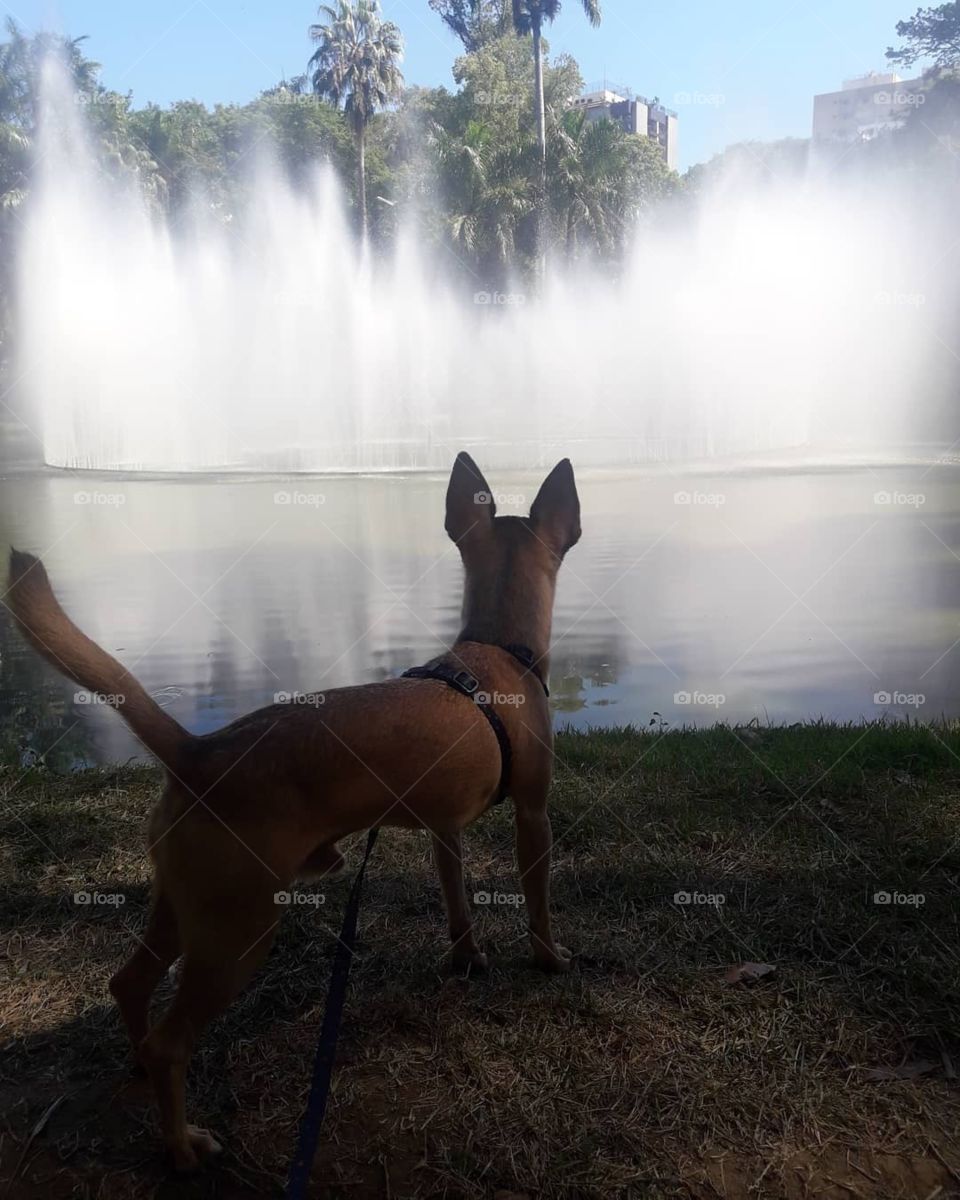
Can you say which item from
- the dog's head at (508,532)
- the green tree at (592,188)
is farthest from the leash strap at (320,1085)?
the green tree at (592,188)

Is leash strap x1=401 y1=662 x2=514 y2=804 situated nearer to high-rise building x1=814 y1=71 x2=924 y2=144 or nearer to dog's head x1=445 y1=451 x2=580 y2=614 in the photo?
dog's head x1=445 y1=451 x2=580 y2=614

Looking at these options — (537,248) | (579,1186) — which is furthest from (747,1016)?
(537,248)

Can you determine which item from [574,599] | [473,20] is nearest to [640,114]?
[473,20]

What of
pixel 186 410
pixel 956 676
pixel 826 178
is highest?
pixel 826 178

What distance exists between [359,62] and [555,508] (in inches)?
1493

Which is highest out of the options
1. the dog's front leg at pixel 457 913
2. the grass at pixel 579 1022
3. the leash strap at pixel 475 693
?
the leash strap at pixel 475 693

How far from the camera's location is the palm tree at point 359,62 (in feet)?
113

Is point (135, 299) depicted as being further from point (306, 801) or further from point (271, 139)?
point (271, 139)

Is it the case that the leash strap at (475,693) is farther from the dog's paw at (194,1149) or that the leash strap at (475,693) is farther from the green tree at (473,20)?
the green tree at (473,20)

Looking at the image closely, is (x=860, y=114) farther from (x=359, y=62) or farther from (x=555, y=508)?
(x=555, y=508)

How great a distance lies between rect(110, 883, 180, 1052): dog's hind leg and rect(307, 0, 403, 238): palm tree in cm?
3499

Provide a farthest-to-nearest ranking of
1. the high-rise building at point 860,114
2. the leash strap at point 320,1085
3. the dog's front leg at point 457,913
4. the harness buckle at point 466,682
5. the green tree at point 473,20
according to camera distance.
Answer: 1. the green tree at point 473,20
2. the high-rise building at point 860,114
3. the dog's front leg at point 457,913
4. the harness buckle at point 466,682
5. the leash strap at point 320,1085

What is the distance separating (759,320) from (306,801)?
2345 cm

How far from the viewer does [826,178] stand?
23.9 metres
